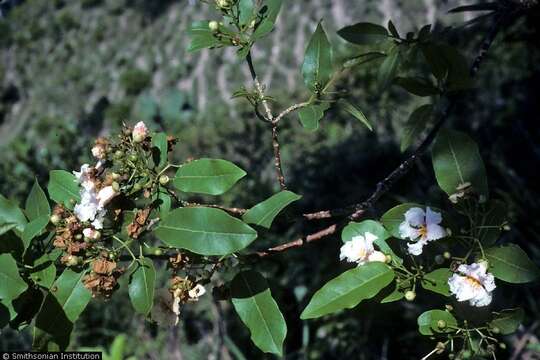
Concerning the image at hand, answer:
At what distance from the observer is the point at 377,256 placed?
1.03 m

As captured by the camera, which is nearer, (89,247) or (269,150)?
(89,247)

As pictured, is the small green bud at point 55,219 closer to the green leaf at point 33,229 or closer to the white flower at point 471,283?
the green leaf at point 33,229

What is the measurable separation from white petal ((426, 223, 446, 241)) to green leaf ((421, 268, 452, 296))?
0.05m

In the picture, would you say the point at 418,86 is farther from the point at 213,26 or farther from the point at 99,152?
the point at 99,152

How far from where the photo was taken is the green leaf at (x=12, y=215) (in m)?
1.10

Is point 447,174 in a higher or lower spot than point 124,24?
higher

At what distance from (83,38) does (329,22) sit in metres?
2.43

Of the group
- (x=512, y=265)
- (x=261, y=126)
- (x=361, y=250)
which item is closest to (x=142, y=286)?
(x=361, y=250)

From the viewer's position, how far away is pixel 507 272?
3.12ft

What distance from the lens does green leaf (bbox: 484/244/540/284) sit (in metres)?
0.94

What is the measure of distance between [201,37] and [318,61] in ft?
0.70

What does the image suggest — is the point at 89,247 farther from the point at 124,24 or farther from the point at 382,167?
the point at 124,24

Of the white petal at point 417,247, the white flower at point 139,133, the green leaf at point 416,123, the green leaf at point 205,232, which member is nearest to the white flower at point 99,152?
the white flower at point 139,133

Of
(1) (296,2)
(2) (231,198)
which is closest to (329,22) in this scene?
(1) (296,2)
